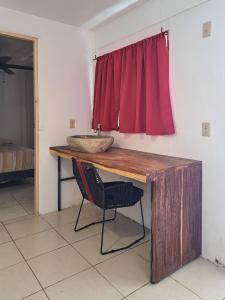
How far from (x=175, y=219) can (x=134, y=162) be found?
0.56 meters

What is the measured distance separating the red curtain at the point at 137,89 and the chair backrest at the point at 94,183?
0.71 metres

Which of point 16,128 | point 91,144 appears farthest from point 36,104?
point 16,128

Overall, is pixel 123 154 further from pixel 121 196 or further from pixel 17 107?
pixel 17 107

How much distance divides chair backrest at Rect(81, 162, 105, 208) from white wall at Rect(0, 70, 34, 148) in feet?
12.3

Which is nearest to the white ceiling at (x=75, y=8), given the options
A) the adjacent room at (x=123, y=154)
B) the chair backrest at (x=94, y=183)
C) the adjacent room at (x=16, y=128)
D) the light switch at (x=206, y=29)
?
the adjacent room at (x=123, y=154)

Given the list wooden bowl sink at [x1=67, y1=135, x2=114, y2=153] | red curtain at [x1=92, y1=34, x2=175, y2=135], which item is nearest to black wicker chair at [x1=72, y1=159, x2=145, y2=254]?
wooden bowl sink at [x1=67, y1=135, x2=114, y2=153]

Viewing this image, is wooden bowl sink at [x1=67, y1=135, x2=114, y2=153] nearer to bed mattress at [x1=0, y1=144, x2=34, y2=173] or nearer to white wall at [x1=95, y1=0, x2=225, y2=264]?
white wall at [x1=95, y1=0, x2=225, y2=264]

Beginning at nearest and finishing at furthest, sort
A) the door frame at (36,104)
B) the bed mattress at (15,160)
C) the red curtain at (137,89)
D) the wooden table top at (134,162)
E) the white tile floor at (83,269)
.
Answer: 1. the white tile floor at (83,269)
2. the wooden table top at (134,162)
3. the red curtain at (137,89)
4. the door frame at (36,104)
5. the bed mattress at (15,160)

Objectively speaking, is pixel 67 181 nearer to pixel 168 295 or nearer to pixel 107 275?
pixel 107 275

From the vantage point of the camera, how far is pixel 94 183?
2.15m

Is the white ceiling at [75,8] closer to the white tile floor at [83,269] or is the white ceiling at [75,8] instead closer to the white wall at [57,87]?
the white wall at [57,87]

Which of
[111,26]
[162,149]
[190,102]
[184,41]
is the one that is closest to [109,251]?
[162,149]

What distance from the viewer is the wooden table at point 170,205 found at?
1737 millimetres

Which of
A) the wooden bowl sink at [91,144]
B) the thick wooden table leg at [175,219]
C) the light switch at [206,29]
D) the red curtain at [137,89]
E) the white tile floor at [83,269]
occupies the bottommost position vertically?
the white tile floor at [83,269]
